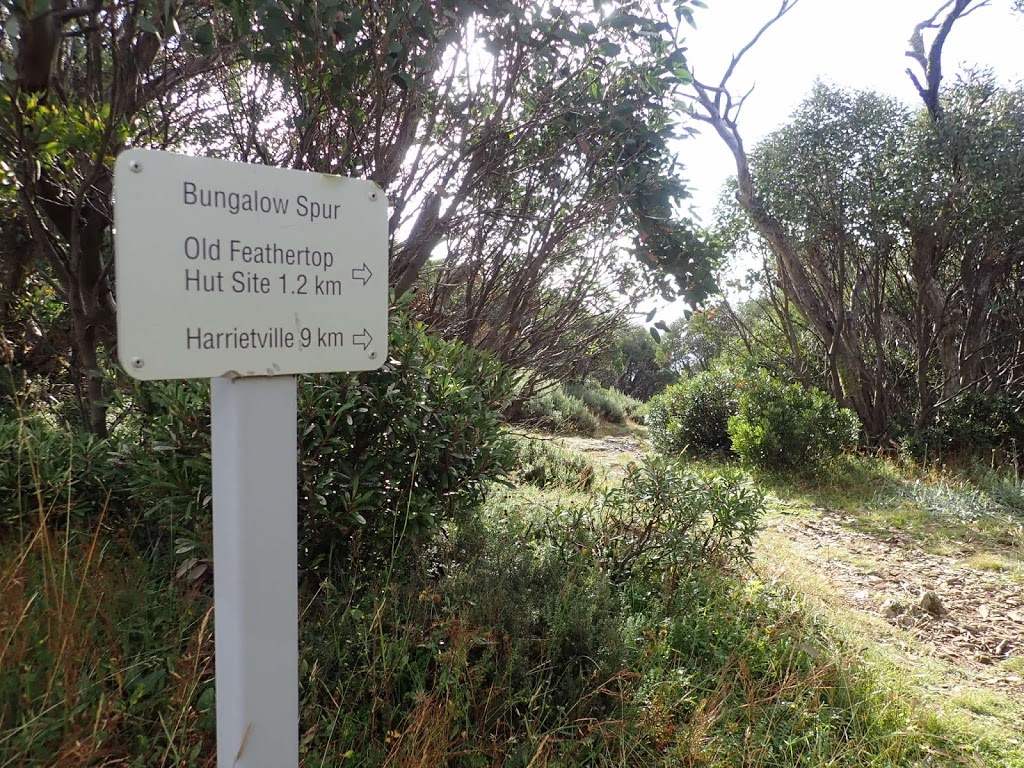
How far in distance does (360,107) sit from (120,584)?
272 centimetres

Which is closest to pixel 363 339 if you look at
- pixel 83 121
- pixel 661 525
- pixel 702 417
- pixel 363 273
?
pixel 363 273

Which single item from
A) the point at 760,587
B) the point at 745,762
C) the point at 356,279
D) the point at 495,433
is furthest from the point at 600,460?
the point at 356,279

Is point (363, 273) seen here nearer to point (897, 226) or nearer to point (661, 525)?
point (661, 525)

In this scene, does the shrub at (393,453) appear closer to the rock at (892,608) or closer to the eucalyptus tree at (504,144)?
the eucalyptus tree at (504,144)

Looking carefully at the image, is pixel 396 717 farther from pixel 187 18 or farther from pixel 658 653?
pixel 187 18

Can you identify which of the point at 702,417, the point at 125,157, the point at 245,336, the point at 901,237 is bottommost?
the point at 702,417

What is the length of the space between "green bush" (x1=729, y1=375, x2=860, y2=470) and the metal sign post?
26.2 feet

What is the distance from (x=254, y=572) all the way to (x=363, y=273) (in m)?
0.70

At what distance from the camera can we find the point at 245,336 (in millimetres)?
1379

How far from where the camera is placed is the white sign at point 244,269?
1258 millimetres

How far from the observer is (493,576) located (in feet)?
9.98

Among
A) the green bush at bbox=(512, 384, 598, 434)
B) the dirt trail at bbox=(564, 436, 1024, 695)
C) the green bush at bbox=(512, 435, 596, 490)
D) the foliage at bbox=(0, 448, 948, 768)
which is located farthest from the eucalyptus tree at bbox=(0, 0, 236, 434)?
the green bush at bbox=(512, 384, 598, 434)

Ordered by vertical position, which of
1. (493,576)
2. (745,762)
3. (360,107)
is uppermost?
(360,107)

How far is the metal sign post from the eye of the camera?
1.27m
